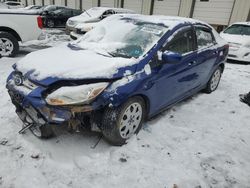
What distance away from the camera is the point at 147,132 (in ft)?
10.9

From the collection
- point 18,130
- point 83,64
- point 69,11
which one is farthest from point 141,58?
point 69,11

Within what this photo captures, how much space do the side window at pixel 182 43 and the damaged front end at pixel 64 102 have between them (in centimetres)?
121

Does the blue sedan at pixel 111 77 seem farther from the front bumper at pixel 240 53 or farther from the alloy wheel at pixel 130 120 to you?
the front bumper at pixel 240 53

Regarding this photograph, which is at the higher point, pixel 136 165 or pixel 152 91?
pixel 152 91

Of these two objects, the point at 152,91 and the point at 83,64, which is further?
the point at 152,91

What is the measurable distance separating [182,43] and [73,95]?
6.28 ft

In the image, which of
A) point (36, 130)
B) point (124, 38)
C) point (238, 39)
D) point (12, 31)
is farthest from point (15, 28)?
point (238, 39)

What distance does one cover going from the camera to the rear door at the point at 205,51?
402 centimetres

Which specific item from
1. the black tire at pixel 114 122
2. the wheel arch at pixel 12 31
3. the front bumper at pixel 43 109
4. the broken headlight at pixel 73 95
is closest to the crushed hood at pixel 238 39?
the black tire at pixel 114 122

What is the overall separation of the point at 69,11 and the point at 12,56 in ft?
33.1

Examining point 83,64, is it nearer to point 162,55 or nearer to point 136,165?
point 162,55

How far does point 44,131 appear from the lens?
2.82 m

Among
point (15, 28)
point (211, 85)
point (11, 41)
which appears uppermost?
point (15, 28)

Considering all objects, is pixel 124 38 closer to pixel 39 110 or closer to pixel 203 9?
Answer: pixel 39 110
